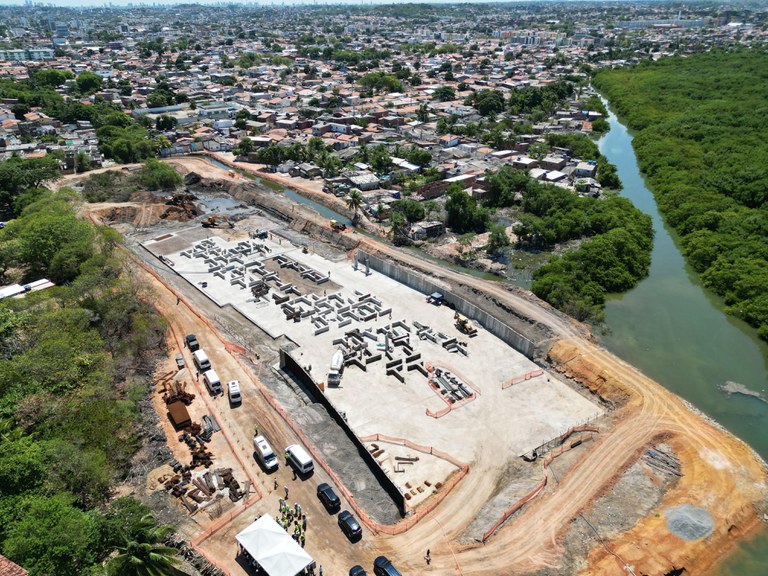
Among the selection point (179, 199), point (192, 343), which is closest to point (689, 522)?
point (192, 343)

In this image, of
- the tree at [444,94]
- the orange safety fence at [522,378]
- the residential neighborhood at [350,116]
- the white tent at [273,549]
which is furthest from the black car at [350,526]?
the tree at [444,94]

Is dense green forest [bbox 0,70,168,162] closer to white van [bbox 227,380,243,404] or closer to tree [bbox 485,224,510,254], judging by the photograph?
tree [bbox 485,224,510,254]

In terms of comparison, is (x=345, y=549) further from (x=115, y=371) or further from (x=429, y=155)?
(x=429, y=155)

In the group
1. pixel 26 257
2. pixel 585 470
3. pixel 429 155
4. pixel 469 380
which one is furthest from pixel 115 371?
pixel 429 155

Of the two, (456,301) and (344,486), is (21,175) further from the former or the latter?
(344,486)

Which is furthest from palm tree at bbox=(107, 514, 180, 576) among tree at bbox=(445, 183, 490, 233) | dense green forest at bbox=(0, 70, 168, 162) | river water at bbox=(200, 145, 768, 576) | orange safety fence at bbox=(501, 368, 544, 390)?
dense green forest at bbox=(0, 70, 168, 162)

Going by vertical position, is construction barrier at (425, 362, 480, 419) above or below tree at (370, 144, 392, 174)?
below
